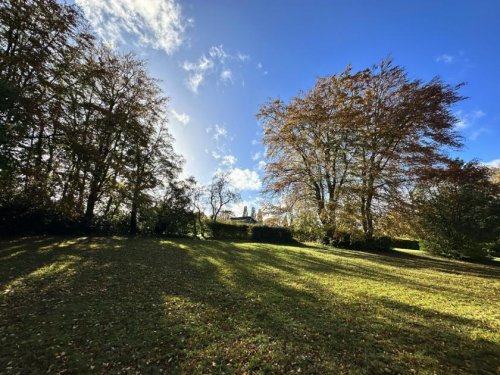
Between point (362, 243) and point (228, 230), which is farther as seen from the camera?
point (228, 230)

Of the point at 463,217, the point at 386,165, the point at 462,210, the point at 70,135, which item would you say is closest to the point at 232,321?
the point at 70,135

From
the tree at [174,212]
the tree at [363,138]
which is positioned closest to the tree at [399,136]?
the tree at [363,138]

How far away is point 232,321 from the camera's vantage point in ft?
16.8

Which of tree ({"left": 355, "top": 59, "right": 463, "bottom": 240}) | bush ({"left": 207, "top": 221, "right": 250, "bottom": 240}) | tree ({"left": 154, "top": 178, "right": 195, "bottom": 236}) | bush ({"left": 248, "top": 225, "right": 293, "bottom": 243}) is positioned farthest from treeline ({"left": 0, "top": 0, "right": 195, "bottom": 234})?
tree ({"left": 355, "top": 59, "right": 463, "bottom": 240})

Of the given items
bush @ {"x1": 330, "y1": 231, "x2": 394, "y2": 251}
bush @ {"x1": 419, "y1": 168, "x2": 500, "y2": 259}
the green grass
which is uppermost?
bush @ {"x1": 419, "y1": 168, "x2": 500, "y2": 259}

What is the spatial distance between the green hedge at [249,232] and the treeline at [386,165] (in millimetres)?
4237

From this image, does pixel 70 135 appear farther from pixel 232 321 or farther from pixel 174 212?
pixel 232 321

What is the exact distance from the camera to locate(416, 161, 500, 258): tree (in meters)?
17.3

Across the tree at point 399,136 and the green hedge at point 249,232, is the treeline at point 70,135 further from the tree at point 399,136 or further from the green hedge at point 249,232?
the tree at point 399,136

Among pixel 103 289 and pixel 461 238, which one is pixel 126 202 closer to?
pixel 103 289

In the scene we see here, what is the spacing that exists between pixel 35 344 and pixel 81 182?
12187 millimetres

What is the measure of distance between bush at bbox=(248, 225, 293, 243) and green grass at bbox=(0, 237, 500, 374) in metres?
13.9

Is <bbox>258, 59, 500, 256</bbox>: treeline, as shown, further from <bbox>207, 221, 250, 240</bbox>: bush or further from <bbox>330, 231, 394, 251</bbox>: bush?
<bbox>207, 221, 250, 240</bbox>: bush

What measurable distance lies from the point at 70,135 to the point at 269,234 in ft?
55.8
